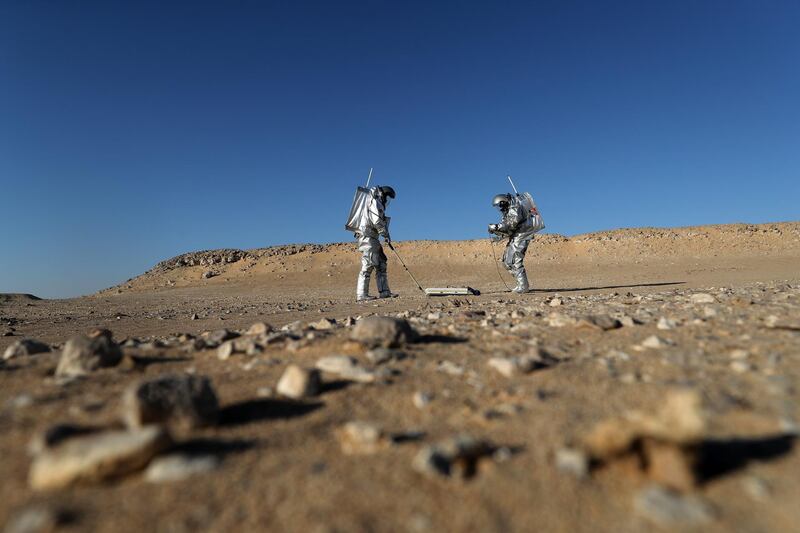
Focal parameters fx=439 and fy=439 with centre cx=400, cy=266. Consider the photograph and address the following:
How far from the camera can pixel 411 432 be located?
182cm

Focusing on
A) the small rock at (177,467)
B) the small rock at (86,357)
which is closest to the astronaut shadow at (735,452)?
the small rock at (177,467)

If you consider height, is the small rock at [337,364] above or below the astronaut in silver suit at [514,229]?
below

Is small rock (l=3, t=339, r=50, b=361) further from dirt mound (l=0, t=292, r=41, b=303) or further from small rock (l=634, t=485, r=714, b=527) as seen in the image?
dirt mound (l=0, t=292, r=41, b=303)

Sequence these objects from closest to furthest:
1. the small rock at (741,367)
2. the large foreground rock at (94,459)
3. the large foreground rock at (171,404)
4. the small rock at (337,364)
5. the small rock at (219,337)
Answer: the large foreground rock at (94,459)
the large foreground rock at (171,404)
the small rock at (741,367)
the small rock at (337,364)
the small rock at (219,337)

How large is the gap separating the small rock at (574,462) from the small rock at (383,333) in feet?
5.74

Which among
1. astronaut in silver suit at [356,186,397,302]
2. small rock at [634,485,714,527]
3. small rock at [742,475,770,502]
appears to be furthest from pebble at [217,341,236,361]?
astronaut in silver suit at [356,186,397,302]

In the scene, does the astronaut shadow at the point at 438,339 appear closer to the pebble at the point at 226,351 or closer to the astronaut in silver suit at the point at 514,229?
the pebble at the point at 226,351

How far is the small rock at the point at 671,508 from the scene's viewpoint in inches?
48.5

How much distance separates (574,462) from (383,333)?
190cm

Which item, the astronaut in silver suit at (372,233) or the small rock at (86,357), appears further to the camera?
the astronaut in silver suit at (372,233)

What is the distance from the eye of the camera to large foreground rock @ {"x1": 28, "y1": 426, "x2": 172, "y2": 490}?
142 centimetres

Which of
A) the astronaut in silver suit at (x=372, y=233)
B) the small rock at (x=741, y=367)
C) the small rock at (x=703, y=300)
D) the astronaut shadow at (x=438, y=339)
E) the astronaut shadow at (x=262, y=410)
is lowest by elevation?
the astronaut shadow at (x=262, y=410)

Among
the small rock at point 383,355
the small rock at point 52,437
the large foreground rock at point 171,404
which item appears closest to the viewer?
the small rock at point 52,437

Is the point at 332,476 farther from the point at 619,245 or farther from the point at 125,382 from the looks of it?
the point at 619,245
